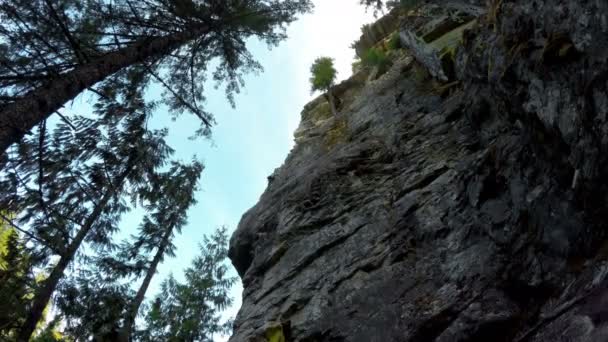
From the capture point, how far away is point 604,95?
183 inches

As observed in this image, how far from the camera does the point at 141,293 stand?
15.9 m

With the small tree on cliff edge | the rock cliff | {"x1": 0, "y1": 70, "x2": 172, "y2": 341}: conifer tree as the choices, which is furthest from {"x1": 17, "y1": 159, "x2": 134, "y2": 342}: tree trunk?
the small tree on cliff edge

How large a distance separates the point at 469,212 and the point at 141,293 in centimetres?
1307

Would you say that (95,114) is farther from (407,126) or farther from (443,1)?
(443,1)

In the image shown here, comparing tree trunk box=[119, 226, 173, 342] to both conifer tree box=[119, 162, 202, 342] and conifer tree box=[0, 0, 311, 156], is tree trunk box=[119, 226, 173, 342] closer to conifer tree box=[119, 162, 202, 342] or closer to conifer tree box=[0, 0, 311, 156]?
conifer tree box=[119, 162, 202, 342]

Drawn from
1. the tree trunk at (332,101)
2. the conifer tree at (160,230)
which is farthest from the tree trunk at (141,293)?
the tree trunk at (332,101)

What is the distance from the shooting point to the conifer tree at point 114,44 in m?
6.32

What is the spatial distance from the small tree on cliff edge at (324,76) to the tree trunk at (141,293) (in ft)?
30.3

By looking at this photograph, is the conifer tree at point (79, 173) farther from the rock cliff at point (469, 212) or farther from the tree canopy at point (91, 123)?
the rock cliff at point (469, 212)

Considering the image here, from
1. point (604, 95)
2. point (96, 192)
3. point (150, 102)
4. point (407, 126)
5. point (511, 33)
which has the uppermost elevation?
point (150, 102)

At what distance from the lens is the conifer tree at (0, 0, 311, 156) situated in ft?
20.7

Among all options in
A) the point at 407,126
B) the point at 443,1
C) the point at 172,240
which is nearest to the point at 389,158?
the point at 407,126

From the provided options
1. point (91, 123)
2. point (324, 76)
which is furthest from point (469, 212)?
point (324, 76)

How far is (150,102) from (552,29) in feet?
25.4
